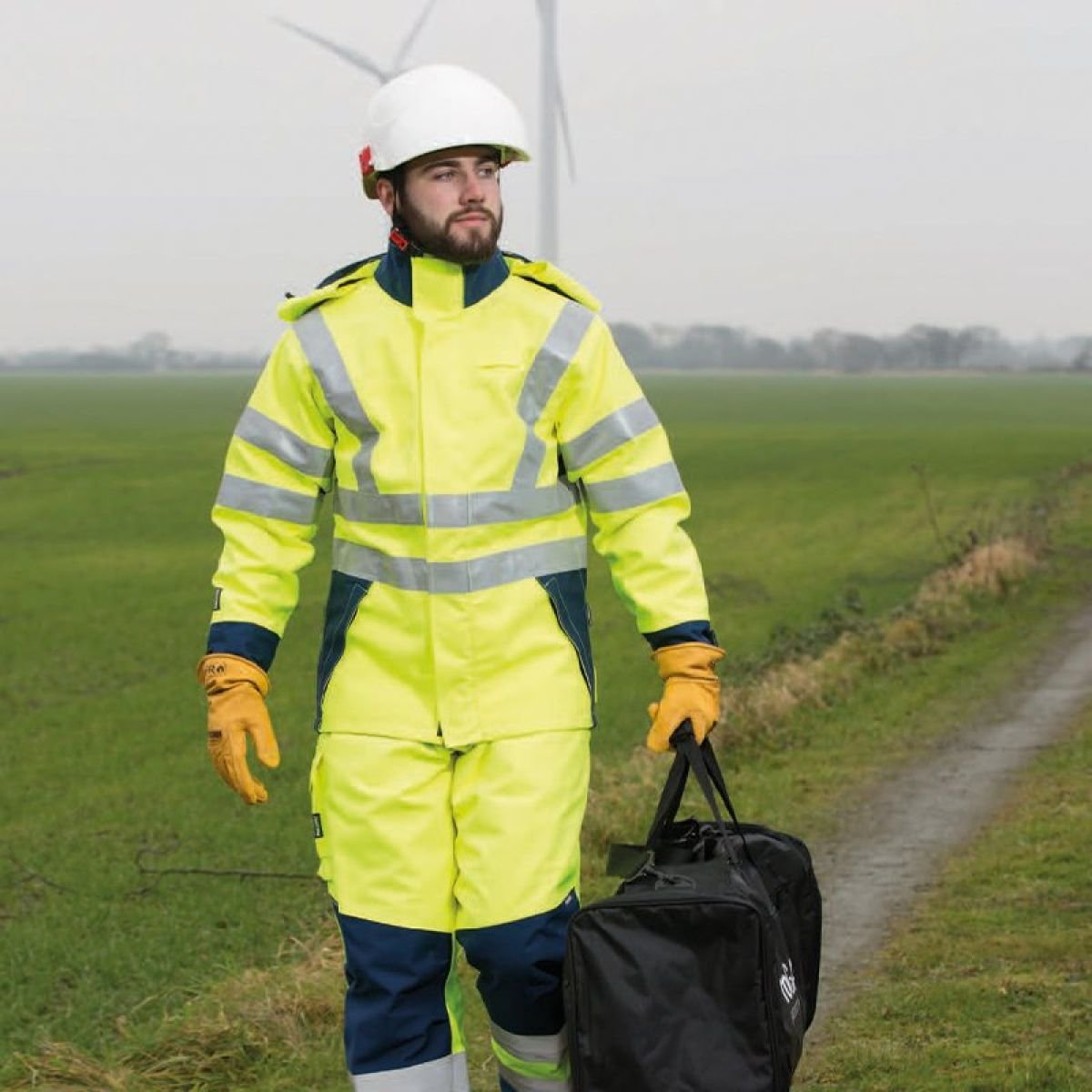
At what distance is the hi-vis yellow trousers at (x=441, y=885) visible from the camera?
4219mm

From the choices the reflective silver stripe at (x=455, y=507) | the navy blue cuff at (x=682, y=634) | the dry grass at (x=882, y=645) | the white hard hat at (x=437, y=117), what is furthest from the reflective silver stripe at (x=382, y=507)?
the dry grass at (x=882, y=645)

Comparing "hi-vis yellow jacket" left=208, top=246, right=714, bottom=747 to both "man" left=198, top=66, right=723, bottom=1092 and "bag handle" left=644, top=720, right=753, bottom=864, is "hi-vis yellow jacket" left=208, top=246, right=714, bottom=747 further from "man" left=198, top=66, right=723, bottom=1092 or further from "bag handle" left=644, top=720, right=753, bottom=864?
"bag handle" left=644, top=720, right=753, bottom=864

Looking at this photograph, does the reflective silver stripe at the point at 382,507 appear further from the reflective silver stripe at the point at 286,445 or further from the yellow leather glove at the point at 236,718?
the yellow leather glove at the point at 236,718

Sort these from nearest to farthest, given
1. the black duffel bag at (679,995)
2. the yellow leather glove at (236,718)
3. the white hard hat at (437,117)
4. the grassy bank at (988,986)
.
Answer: the black duffel bag at (679,995), the white hard hat at (437,117), the yellow leather glove at (236,718), the grassy bank at (988,986)

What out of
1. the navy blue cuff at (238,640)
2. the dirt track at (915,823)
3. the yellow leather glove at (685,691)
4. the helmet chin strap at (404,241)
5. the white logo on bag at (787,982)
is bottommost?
the dirt track at (915,823)

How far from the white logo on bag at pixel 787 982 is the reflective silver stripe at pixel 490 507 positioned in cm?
107

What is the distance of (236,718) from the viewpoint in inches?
174

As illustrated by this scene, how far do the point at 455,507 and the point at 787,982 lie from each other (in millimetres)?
1195

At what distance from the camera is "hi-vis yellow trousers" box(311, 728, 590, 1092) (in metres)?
4.22

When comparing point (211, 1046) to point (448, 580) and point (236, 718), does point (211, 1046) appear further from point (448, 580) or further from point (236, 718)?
point (448, 580)

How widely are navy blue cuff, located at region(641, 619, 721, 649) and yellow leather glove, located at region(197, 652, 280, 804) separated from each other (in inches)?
33.7

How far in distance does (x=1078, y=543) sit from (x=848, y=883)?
15.2 metres

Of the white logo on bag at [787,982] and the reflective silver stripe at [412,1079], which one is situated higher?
the white logo on bag at [787,982]

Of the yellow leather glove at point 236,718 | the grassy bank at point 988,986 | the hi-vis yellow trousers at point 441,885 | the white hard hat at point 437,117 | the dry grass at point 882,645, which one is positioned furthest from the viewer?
the dry grass at point 882,645
